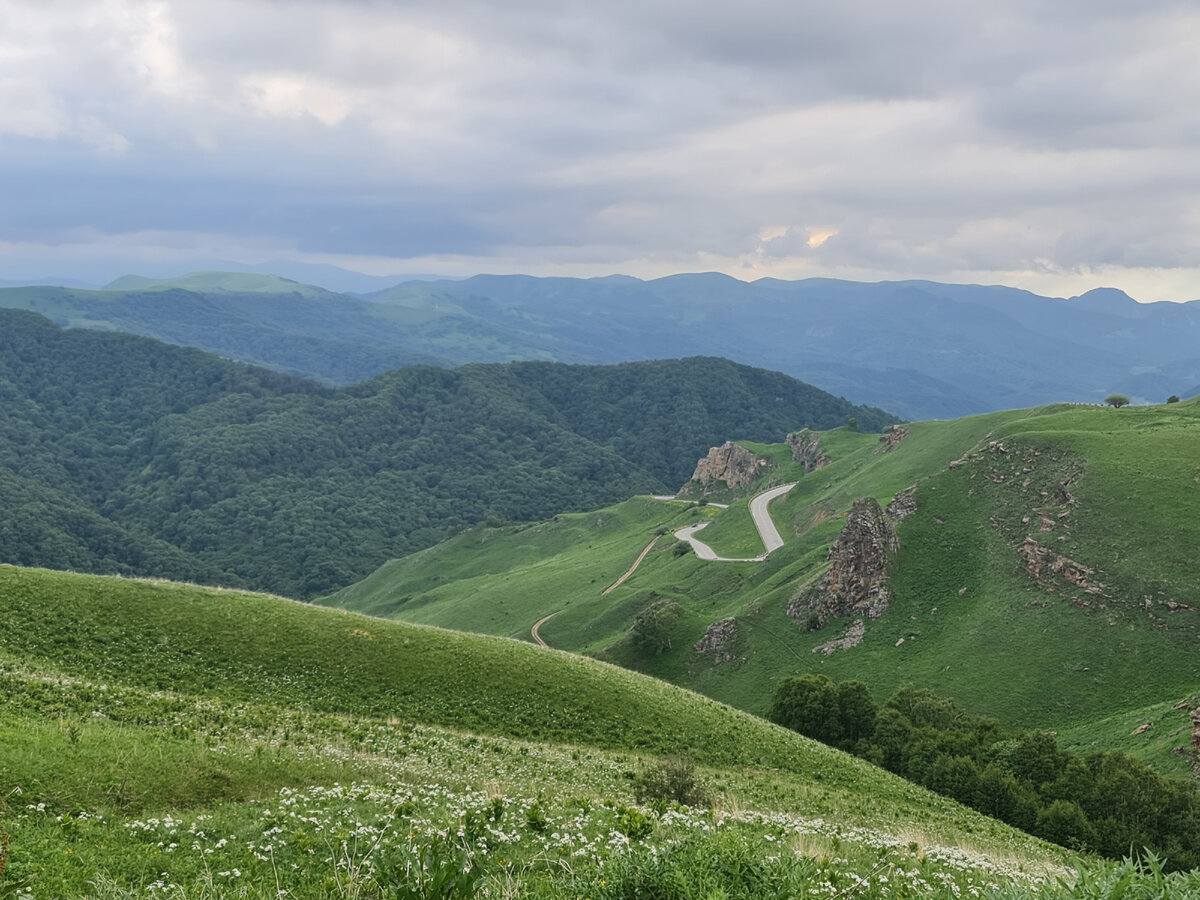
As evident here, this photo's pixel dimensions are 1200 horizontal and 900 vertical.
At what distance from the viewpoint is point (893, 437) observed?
14812 centimetres

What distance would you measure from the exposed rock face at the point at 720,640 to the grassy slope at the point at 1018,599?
985 mm

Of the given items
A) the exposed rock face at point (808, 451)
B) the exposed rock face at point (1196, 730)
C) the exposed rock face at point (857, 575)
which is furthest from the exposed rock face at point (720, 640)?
the exposed rock face at point (808, 451)

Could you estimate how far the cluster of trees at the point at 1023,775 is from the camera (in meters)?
39.9

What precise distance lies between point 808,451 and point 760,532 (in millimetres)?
50295

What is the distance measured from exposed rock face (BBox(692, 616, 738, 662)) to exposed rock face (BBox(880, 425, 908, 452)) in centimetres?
6772

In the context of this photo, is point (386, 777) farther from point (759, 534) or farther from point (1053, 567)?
point (759, 534)

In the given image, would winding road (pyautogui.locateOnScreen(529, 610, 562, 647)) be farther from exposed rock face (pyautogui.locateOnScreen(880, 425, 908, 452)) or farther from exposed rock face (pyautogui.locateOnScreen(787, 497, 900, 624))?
exposed rock face (pyautogui.locateOnScreen(880, 425, 908, 452))

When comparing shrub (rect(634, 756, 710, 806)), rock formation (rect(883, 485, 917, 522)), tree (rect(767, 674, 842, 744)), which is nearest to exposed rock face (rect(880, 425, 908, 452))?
rock formation (rect(883, 485, 917, 522))

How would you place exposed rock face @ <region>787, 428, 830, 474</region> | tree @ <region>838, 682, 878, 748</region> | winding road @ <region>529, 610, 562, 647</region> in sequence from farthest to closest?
exposed rock face @ <region>787, 428, 830, 474</region>, winding road @ <region>529, 610, 562, 647</region>, tree @ <region>838, 682, 878, 748</region>

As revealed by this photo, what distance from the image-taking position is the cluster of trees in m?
39.9

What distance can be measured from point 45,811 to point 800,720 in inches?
2164

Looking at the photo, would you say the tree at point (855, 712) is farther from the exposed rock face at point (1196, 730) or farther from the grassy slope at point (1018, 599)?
the exposed rock face at point (1196, 730)

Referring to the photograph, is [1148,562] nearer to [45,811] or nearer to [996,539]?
[996,539]

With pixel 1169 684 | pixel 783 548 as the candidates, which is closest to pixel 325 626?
pixel 1169 684
